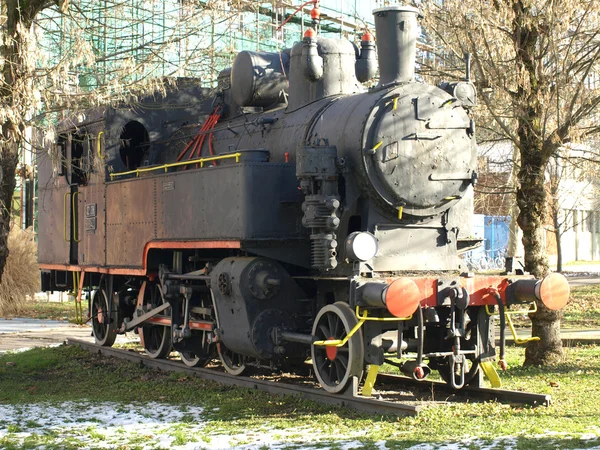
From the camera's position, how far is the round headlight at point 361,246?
8562 mm

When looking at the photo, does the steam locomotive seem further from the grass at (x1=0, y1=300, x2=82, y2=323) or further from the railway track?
the grass at (x1=0, y1=300, x2=82, y2=323)

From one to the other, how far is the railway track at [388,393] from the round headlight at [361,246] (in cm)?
131

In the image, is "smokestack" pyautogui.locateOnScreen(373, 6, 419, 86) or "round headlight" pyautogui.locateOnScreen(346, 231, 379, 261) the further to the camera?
"smokestack" pyautogui.locateOnScreen(373, 6, 419, 86)

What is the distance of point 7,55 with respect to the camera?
991 cm

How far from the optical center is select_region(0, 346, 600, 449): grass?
6941 millimetres

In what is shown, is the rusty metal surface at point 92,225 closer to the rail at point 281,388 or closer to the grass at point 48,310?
the rail at point 281,388

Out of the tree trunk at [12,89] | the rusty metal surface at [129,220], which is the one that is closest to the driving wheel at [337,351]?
the rusty metal surface at [129,220]

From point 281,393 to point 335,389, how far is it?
2.62ft

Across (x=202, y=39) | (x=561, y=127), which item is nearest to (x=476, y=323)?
(x=561, y=127)

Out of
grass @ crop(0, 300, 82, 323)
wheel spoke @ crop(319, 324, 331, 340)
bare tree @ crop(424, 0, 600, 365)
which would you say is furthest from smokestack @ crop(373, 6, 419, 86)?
grass @ crop(0, 300, 82, 323)

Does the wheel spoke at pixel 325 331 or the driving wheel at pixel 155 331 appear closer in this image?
the wheel spoke at pixel 325 331

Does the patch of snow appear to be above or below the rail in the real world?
below

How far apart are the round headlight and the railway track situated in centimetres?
131

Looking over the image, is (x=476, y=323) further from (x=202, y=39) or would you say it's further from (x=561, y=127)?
(x=202, y=39)
